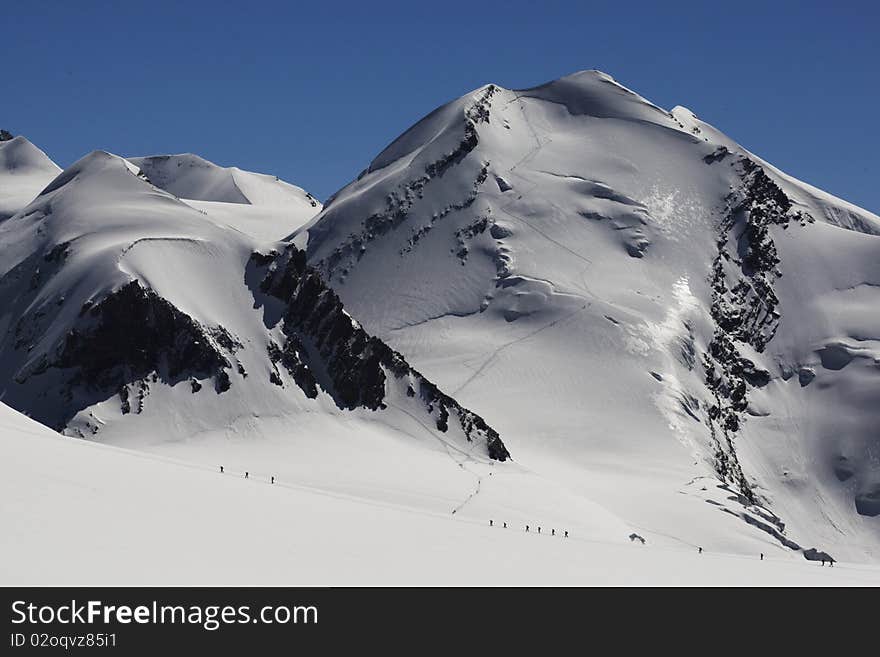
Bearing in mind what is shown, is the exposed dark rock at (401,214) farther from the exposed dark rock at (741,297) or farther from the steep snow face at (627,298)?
the exposed dark rock at (741,297)

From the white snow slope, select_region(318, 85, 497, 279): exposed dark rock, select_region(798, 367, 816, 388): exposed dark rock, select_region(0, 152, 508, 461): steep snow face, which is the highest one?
select_region(318, 85, 497, 279): exposed dark rock

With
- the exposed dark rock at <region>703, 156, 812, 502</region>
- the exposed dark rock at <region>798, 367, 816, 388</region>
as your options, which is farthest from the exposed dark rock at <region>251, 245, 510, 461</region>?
the exposed dark rock at <region>798, 367, 816, 388</region>

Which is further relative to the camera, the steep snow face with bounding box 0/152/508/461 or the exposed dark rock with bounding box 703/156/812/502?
the exposed dark rock with bounding box 703/156/812/502

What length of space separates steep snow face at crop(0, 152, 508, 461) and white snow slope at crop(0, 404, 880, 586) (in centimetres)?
4499

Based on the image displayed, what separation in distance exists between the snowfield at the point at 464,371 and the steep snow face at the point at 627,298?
0.44 m

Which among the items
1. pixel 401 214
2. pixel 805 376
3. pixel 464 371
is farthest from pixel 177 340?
pixel 805 376

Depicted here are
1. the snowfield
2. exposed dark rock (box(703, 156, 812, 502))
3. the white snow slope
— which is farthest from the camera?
exposed dark rock (box(703, 156, 812, 502))

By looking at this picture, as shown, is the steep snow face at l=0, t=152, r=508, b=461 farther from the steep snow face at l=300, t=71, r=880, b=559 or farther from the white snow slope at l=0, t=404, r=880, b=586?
the white snow slope at l=0, t=404, r=880, b=586

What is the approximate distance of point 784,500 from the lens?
136250 millimetres

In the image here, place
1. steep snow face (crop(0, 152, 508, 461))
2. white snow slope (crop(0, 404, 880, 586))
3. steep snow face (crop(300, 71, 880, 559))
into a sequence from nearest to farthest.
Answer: white snow slope (crop(0, 404, 880, 586)) < steep snow face (crop(0, 152, 508, 461)) < steep snow face (crop(300, 71, 880, 559))

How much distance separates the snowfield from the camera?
34.3m

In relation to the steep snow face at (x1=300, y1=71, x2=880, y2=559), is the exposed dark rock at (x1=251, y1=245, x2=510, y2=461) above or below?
below
